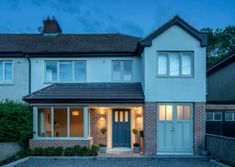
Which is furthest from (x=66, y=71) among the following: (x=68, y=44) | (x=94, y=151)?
(x=94, y=151)

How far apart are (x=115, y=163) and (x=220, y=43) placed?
33.8 meters

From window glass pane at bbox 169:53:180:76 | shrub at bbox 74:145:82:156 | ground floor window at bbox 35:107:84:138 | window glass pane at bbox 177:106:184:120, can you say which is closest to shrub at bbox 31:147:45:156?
ground floor window at bbox 35:107:84:138

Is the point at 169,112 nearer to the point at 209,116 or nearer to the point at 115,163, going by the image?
the point at 115,163

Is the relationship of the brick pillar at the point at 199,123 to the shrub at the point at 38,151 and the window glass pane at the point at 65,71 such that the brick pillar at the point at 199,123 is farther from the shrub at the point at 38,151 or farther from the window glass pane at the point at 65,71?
the shrub at the point at 38,151

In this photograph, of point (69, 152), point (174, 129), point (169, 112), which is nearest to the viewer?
point (69, 152)

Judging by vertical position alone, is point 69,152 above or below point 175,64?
below

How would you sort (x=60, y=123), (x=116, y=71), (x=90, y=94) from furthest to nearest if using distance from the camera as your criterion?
(x=116, y=71)
(x=60, y=123)
(x=90, y=94)

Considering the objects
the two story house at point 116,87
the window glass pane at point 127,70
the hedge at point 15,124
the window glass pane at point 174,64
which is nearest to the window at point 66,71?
the two story house at point 116,87

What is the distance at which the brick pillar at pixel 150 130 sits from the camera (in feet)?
48.9

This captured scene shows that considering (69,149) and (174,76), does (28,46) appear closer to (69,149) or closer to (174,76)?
(69,149)

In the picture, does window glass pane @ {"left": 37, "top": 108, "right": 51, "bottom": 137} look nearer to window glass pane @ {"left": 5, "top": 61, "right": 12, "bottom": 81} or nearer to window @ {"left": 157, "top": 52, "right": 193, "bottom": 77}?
window glass pane @ {"left": 5, "top": 61, "right": 12, "bottom": 81}

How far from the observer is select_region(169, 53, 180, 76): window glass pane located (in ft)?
50.1

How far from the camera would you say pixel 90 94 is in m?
15.5

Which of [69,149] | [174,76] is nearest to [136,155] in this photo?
[69,149]
